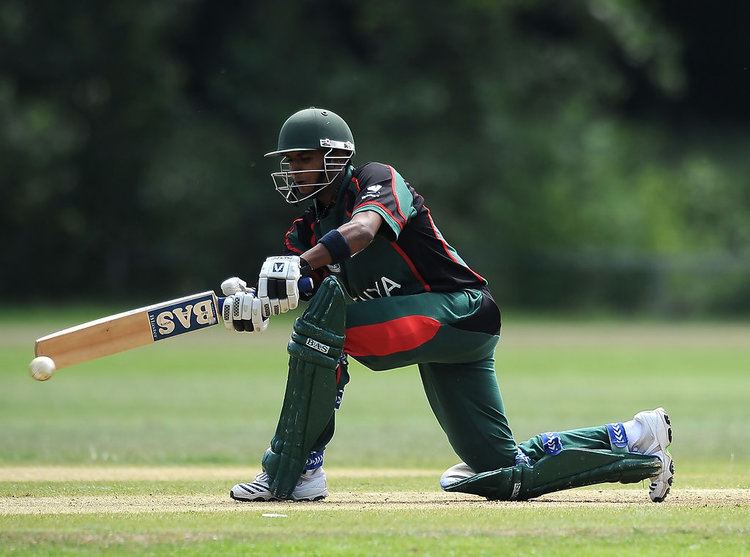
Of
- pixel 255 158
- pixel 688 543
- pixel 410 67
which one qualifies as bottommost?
pixel 688 543

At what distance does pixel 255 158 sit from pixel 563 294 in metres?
7.95

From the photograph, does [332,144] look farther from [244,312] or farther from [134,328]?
[134,328]

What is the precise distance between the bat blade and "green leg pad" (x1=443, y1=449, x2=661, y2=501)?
4.72 feet

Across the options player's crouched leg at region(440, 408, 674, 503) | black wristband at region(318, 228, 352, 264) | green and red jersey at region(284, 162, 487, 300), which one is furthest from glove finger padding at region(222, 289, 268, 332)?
player's crouched leg at region(440, 408, 674, 503)

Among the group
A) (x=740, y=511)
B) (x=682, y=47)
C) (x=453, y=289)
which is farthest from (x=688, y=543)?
(x=682, y=47)

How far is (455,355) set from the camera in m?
5.81

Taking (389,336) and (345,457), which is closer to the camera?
(389,336)

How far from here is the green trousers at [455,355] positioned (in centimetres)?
560

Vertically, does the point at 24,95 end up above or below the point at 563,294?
above

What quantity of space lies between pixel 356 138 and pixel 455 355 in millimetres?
24625

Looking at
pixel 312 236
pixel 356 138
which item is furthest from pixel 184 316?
pixel 356 138

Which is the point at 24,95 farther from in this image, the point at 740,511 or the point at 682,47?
the point at 740,511

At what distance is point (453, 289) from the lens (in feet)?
19.5

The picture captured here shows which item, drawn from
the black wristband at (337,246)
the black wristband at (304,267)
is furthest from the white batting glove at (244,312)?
the black wristband at (337,246)
